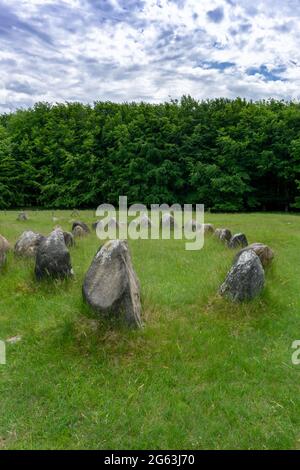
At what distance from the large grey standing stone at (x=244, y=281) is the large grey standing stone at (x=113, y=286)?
1550 millimetres

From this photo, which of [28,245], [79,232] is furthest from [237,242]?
[28,245]

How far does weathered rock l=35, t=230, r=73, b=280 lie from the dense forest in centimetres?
2000

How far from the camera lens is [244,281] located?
5906mm

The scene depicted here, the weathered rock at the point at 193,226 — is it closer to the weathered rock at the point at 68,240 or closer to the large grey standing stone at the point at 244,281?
the weathered rock at the point at 68,240

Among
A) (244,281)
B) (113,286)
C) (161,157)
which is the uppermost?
(161,157)

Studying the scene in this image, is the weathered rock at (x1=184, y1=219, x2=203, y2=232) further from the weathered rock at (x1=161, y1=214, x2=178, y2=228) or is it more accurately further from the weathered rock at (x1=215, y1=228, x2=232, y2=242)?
the weathered rock at (x1=215, y1=228, x2=232, y2=242)

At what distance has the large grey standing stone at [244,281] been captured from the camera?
19.4 feet

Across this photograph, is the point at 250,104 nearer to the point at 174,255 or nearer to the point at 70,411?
the point at 174,255

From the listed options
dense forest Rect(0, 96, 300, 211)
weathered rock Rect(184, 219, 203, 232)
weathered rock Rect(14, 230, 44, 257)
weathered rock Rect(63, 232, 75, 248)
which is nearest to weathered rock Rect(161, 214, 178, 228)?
weathered rock Rect(184, 219, 203, 232)

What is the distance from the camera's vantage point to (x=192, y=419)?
3684 millimetres

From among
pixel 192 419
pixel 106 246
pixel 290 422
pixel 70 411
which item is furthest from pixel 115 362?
pixel 290 422

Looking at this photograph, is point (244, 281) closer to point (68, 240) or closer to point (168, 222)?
point (68, 240)

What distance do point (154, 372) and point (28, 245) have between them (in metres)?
5.06

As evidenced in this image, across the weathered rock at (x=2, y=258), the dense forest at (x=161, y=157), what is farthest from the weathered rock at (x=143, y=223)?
the dense forest at (x=161, y=157)
